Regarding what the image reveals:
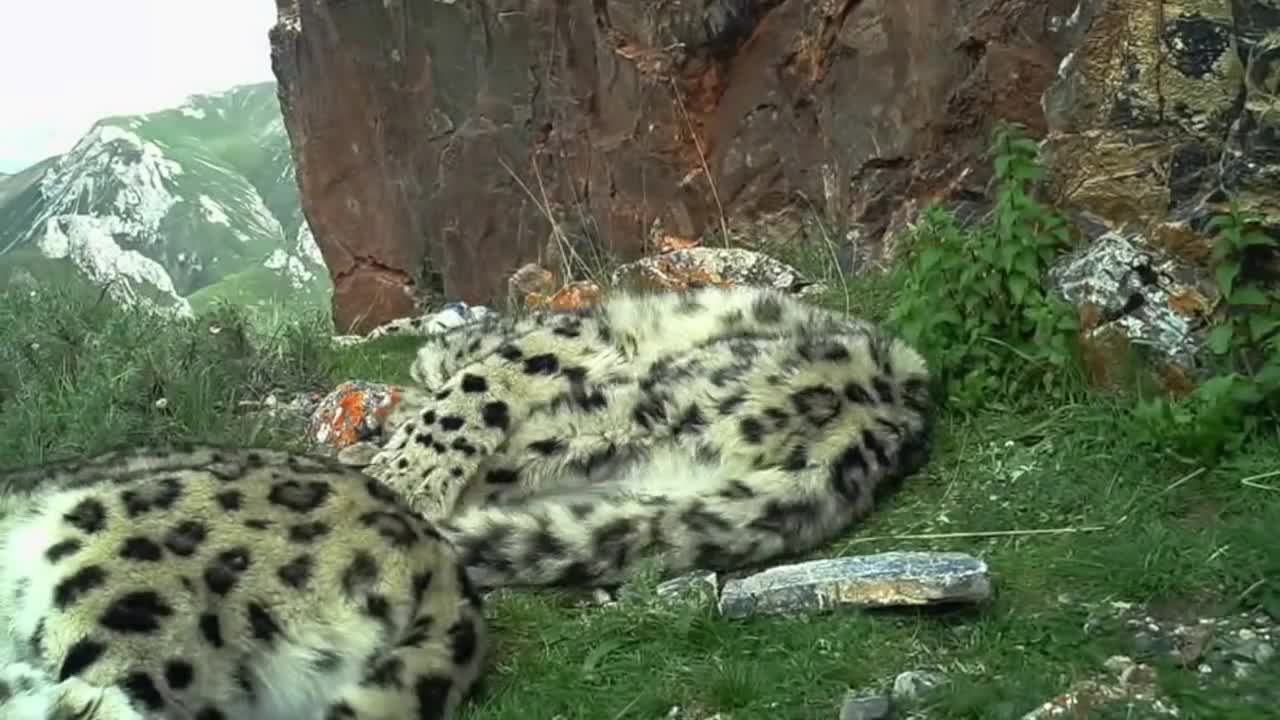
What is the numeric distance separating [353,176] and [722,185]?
4899 mm

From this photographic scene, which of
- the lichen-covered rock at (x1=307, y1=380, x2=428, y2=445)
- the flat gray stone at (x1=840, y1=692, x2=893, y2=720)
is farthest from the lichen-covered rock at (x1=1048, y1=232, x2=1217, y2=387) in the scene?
the lichen-covered rock at (x1=307, y1=380, x2=428, y2=445)

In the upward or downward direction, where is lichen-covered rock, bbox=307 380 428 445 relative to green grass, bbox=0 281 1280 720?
upward

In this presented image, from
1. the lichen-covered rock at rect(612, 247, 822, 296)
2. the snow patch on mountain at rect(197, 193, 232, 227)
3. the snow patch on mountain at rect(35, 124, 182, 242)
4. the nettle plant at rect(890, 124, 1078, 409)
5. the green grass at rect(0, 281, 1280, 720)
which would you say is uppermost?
the nettle plant at rect(890, 124, 1078, 409)

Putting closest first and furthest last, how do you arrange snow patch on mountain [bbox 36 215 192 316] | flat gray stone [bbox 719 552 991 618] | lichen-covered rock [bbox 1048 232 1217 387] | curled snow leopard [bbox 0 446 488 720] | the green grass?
curled snow leopard [bbox 0 446 488 720], the green grass, flat gray stone [bbox 719 552 991 618], lichen-covered rock [bbox 1048 232 1217 387], snow patch on mountain [bbox 36 215 192 316]

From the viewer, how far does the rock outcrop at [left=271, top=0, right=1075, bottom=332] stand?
8445 millimetres

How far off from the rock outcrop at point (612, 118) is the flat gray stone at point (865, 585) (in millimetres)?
3752

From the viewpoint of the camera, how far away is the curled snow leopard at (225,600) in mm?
3291

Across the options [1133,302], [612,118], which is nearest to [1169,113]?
[1133,302]

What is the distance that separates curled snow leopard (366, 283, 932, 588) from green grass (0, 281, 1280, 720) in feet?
0.57

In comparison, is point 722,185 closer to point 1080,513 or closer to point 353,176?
point 353,176

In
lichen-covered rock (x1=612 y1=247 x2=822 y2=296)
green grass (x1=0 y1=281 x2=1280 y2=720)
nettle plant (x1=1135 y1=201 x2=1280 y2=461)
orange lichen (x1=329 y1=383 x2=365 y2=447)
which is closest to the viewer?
green grass (x1=0 y1=281 x2=1280 y2=720)

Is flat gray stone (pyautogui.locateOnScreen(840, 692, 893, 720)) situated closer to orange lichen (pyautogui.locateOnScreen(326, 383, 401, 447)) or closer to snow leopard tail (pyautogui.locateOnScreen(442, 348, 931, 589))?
snow leopard tail (pyautogui.locateOnScreen(442, 348, 931, 589))

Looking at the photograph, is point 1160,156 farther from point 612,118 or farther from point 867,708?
point 612,118

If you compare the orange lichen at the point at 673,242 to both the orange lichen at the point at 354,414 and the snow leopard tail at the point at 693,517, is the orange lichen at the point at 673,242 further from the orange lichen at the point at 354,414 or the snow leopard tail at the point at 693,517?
the snow leopard tail at the point at 693,517
